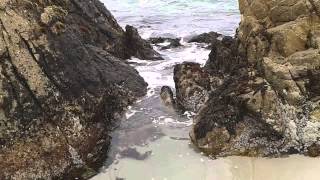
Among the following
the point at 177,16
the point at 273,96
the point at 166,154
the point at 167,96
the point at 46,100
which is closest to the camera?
the point at 46,100

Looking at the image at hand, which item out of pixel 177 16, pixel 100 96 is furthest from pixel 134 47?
pixel 177 16

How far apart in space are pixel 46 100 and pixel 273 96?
3.60 m

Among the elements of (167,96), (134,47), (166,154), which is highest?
(134,47)

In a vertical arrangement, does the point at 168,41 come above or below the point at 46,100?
below

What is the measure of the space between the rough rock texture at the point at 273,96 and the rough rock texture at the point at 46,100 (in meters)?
1.79

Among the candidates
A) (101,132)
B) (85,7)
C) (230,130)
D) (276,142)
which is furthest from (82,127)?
(85,7)

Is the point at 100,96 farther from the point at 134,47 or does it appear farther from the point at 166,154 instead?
the point at 134,47

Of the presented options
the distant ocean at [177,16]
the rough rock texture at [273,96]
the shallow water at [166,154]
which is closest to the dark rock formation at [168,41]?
the shallow water at [166,154]

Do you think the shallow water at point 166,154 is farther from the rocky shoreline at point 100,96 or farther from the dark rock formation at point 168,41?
the dark rock formation at point 168,41

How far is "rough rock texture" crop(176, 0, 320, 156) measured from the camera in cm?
776

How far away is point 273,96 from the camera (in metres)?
7.88

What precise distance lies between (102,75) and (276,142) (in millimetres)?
3685

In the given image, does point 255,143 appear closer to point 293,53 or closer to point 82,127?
point 293,53

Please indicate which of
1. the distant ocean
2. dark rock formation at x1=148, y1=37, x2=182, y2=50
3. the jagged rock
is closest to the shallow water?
the jagged rock
